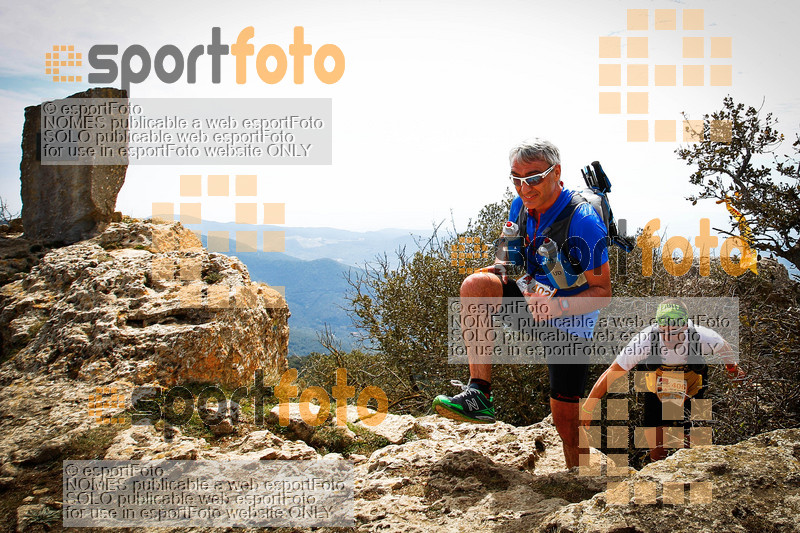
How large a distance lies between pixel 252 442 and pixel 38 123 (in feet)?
16.5

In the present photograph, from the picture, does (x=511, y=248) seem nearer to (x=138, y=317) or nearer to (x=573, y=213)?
(x=573, y=213)

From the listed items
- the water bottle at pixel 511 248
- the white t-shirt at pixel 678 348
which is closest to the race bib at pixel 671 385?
the white t-shirt at pixel 678 348

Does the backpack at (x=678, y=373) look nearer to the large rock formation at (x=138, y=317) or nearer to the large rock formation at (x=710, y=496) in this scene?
the large rock formation at (x=710, y=496)

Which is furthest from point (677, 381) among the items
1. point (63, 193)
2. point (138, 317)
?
point (63, 193)

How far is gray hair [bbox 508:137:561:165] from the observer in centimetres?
327

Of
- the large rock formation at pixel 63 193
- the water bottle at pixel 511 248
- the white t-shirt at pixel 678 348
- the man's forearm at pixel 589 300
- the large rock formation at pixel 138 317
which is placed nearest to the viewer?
the man's forearm at pixel 589 300

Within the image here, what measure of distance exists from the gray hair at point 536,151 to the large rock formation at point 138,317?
9.37 ft

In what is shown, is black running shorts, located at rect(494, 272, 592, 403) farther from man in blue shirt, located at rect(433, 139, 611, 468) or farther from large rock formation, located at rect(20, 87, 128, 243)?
large rock formation, located at rect(20, 87, 128, 243)

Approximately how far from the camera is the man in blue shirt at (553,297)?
3195 millimetres

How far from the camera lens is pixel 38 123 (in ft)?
19.7

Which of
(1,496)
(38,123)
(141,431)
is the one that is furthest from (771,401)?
(38,123)

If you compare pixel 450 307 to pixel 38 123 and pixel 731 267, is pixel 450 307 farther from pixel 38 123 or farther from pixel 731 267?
pixel 38 123

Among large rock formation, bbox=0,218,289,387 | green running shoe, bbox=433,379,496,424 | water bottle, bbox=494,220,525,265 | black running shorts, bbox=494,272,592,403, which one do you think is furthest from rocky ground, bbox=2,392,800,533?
water bottle, bbox=494,220,525,265

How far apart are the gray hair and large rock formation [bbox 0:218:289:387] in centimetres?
285
